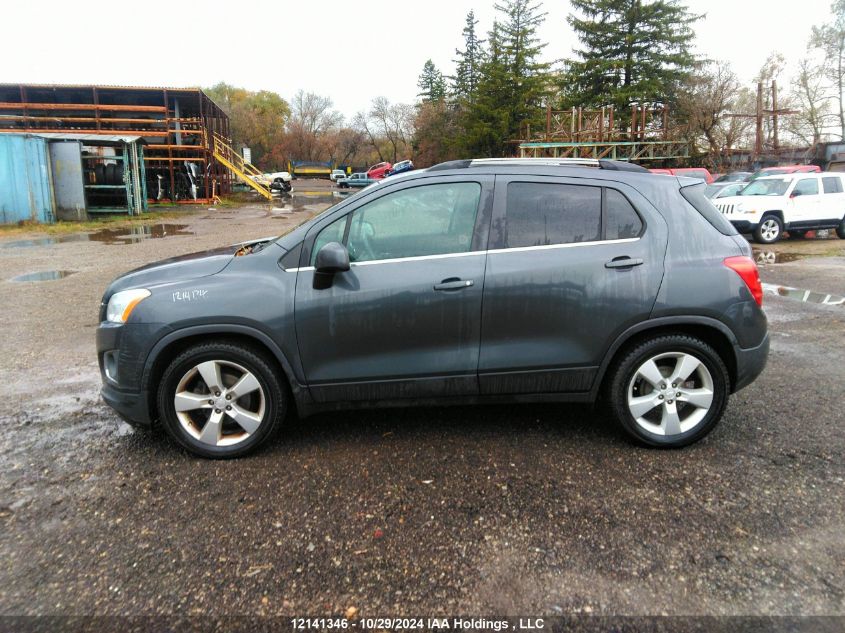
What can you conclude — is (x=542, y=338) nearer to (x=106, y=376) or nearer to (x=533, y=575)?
(x=533, y=575)

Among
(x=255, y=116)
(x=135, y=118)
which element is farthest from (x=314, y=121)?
(x=135, y=118)

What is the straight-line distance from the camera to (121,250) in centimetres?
1380

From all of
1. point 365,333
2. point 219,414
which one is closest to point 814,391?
point 365,333

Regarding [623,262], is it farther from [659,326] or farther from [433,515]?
[433,515]

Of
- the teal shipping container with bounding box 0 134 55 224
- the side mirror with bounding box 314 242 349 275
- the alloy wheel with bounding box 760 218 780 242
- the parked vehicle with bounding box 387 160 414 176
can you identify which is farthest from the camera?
the teal shipping container with bounding box 0 134 55 224

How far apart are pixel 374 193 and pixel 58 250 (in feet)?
43.5

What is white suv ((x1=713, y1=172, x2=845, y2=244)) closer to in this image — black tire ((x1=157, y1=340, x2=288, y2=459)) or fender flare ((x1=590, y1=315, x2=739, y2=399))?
fender flare ((x1=590, y1=315, x2=739, y2=399))

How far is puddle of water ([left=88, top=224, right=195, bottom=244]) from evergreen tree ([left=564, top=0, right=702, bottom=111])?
3148cm

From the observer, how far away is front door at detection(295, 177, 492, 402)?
11.5 ft

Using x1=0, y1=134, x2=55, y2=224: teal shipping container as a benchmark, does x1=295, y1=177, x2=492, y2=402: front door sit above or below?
below

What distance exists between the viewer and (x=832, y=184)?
15.9 metres

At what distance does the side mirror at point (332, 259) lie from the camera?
338cm

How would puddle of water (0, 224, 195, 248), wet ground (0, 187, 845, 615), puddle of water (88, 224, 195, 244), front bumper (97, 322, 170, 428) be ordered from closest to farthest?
wet ground (0, 187, 845, 615) < front bumper (97, 322, 170, 428) < puddle of water (0, 224, 195, 248) < puddle of water (88, 224, 195, 244)

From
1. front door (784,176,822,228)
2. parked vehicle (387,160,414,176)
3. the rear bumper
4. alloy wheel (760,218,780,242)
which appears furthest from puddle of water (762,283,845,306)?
front door (784,176,822,228)
